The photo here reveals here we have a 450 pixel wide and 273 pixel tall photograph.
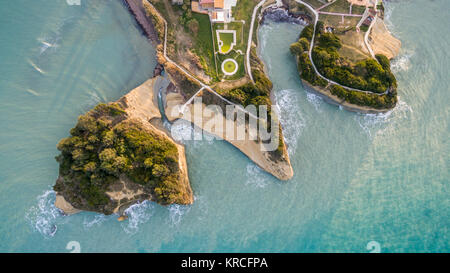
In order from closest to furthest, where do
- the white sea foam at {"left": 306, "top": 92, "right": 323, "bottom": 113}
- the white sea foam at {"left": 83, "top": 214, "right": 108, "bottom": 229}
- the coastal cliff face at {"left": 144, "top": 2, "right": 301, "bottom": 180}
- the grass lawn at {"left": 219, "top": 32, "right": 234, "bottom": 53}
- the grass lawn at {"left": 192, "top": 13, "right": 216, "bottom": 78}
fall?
the white sea foam at {"left": 83, "top": 214, "right": 108, "bottom": 229} → the coastal cliff face at {"left": 144, "top": 2, "right": 301, "bottom": 180} → the grass lawn at {"left": 192, "top": 13, "right": 216, "bottom": 78} → the grass lawn at {"left": 219, "top": 32, "right": 234, "bottom": 53} → the white sea foam at {"left": 306, "top": 92, "right": 323, "bottom": 113}

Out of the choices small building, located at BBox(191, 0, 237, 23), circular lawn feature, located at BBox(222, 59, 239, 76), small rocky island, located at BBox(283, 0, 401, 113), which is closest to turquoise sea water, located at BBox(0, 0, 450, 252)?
small rocky island, located at BBox(283, 0, 401, 113)

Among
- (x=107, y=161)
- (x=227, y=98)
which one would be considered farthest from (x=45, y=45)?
(x=227, y=98)

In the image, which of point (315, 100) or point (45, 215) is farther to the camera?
point (315, 100)

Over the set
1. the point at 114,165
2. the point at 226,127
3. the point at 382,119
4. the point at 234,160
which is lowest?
the point at 234,160

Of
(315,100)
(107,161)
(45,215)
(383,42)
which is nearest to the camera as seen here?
(107,161)

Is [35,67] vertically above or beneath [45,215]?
above

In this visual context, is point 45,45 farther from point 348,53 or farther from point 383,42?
point 383,42

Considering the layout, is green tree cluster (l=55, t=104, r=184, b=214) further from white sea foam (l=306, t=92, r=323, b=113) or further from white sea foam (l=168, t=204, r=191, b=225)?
white sea foam (l=306, t=92, r=323, b=113)
